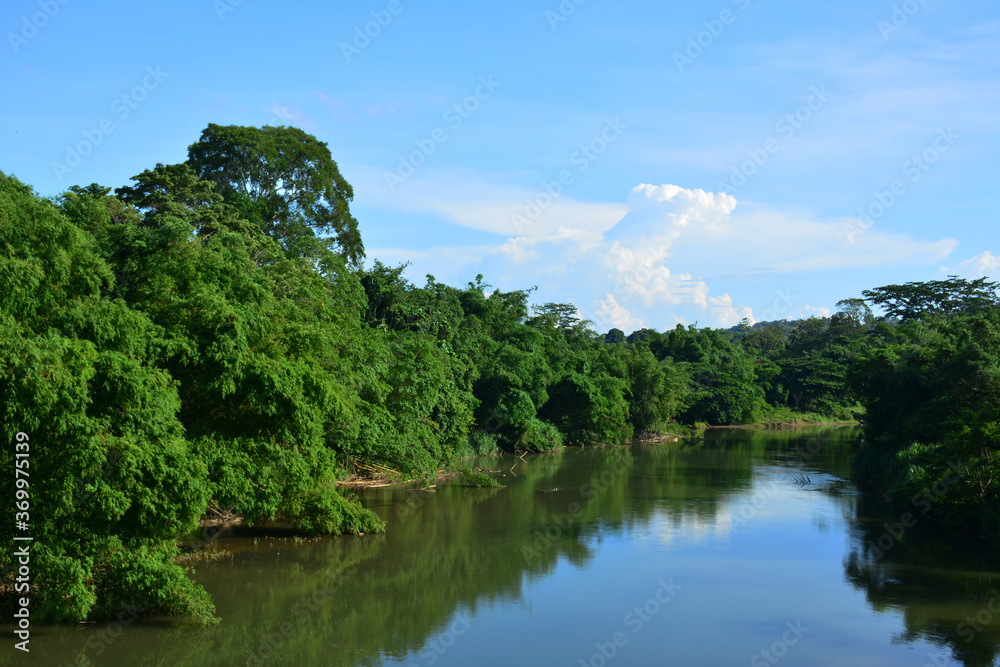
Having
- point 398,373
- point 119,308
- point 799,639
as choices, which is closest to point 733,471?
point 398,373

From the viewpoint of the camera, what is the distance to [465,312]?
4541cm

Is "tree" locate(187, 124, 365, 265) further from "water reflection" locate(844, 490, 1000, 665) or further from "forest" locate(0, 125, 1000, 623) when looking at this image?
"water reflection" locate(844, 490, 1000, 665)

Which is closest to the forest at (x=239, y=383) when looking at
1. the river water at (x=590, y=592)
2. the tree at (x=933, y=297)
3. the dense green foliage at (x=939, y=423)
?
the dense green foliage at (x=939, y=423)

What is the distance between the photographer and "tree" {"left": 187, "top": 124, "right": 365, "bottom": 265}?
33.2 metres

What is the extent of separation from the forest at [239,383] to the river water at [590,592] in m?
1.05

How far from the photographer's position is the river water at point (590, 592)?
1234cm

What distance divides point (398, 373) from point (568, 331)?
3469 cm

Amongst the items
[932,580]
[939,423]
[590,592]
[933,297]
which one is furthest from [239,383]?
[933,297]

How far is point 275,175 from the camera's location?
3431 cm

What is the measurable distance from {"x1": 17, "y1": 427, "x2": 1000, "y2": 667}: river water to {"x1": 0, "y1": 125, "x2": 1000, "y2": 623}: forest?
1.05 meters

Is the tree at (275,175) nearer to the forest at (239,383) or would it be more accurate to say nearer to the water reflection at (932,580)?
the forest at (239,383)

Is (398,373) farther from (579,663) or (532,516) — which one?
(579,663)

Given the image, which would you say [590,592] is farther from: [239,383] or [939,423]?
[939,423]

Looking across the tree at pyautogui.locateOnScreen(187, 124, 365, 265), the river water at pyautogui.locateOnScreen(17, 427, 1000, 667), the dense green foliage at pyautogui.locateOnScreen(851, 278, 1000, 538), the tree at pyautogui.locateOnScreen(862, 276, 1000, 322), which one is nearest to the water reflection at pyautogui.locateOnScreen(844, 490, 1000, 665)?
the river water at pyautogui.locateOnScreen(17, 427, 1000, 667)
